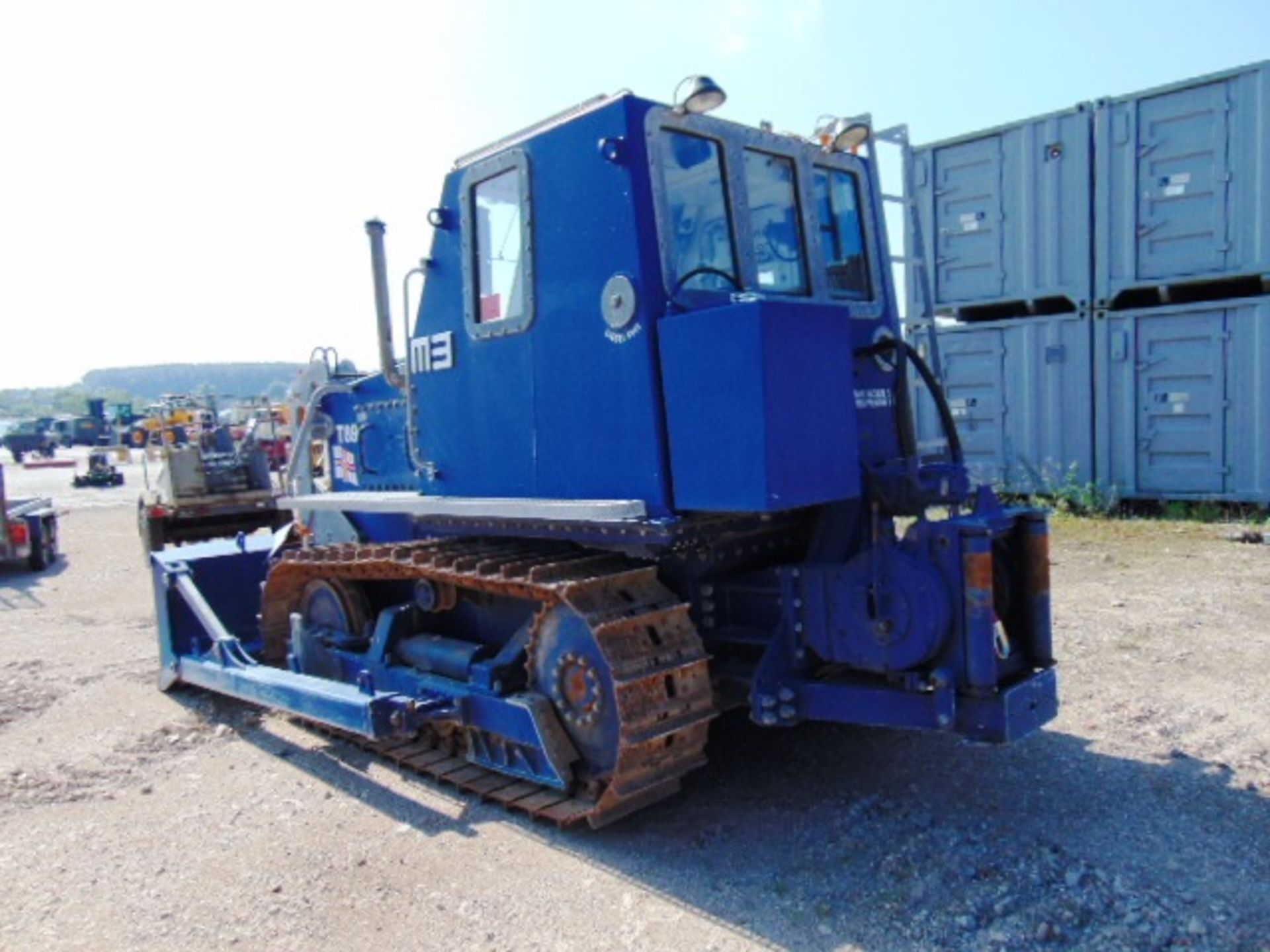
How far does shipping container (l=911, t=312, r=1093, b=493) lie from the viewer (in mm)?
11680

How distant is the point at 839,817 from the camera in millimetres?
4320

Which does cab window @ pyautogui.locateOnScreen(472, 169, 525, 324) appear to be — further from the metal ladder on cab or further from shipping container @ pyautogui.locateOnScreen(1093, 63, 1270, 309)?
shipping container @ pyautogui.locateOnScreen(1093, 63, 1270, 309)

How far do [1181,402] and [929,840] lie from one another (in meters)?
8.61

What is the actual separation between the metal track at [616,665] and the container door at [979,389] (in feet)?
28.5

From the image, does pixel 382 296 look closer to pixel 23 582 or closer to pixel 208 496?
pixel 208 496

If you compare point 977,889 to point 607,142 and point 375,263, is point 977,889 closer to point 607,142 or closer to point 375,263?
point 607,142

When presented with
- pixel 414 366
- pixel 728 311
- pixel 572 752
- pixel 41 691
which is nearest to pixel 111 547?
pixel 41 691

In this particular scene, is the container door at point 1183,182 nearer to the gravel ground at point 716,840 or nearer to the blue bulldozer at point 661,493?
the gravel ground at point 716,840

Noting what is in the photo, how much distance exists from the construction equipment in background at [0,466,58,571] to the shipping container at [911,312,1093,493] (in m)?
11.0

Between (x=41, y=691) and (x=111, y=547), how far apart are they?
9.22 m

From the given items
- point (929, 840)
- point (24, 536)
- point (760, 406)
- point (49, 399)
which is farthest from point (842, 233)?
point (49, 399)

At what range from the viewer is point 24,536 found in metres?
12.9

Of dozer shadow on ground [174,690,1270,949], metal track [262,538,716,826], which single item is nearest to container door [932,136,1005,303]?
dozer shadow on ground [174,690,1270,949]

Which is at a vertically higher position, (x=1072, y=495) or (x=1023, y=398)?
(x=1023, y=398)
